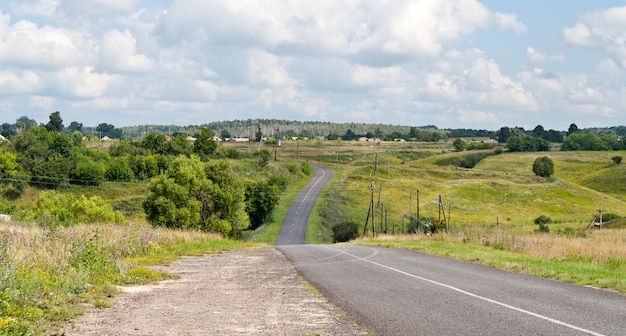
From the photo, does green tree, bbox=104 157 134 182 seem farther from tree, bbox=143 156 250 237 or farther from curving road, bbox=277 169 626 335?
curving road, bbox=277 169 626 335

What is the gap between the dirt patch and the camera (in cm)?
1025

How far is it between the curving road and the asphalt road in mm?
58908

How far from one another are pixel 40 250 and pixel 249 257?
12.1m

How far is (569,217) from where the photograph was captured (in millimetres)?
110125

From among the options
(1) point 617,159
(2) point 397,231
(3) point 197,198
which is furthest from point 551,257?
(1) point 617,159

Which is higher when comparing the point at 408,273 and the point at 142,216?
the point at 408,273

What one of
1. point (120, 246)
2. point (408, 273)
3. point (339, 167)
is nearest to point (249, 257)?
point (120, 246)

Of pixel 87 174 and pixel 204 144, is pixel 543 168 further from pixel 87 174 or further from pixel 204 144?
pixel 87 174

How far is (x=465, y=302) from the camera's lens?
13.0m

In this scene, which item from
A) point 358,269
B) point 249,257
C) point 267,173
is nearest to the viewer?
point 358,269

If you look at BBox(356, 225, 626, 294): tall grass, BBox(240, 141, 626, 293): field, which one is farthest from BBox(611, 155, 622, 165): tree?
BBox(356, 225, 626, 294): tall grass

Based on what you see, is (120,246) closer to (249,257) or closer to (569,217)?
(249,257)

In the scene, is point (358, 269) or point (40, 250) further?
point (358, 269)

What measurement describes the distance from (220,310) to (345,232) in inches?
2856
